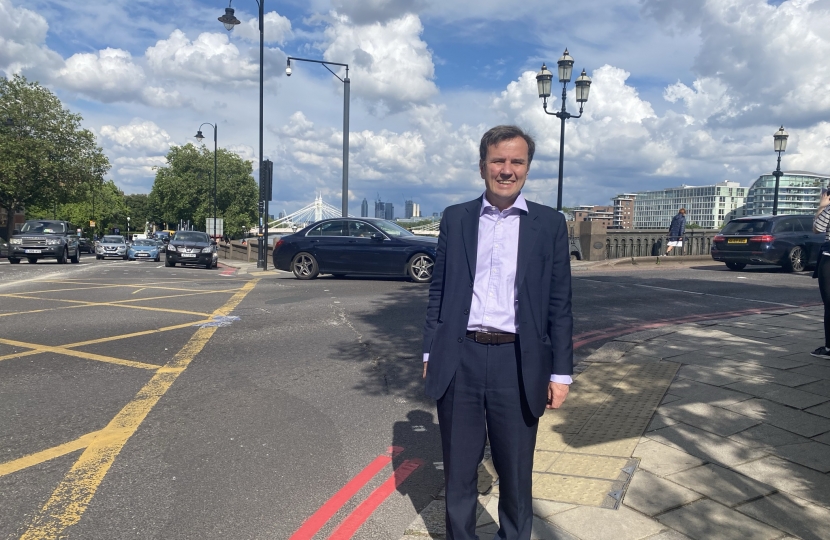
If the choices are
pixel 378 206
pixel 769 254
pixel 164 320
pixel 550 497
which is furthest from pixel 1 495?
pixel 378 206

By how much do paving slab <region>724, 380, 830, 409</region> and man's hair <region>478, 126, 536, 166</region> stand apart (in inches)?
134

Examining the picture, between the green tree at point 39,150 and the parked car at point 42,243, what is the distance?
2670cm

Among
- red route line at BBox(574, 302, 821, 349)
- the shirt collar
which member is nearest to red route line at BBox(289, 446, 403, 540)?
the shirt collar

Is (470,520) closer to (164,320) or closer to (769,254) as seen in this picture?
(164,320)

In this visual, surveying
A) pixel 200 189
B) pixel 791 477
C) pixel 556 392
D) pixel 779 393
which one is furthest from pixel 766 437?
pixel 200 189

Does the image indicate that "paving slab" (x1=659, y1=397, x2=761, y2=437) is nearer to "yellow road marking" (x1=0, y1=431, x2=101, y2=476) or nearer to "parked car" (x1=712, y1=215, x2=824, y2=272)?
"yellow road marking" (x1=0, y1=431, x2=101, y2=476)

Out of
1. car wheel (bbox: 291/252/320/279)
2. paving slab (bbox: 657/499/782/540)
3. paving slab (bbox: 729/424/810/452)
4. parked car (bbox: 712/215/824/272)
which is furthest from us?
parked car (bbox: 712/215/824/272)

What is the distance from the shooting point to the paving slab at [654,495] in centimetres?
319

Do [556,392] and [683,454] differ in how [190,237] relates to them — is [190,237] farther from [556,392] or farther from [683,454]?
[556,392]

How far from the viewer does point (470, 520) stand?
2693mm

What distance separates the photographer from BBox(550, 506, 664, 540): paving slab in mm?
2920

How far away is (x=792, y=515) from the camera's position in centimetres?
309

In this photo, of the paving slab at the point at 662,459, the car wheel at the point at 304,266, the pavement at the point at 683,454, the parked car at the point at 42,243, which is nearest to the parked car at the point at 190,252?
the parked car at the point at 42,243

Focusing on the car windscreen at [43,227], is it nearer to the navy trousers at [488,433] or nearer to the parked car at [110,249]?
the parked car at [110,249]
